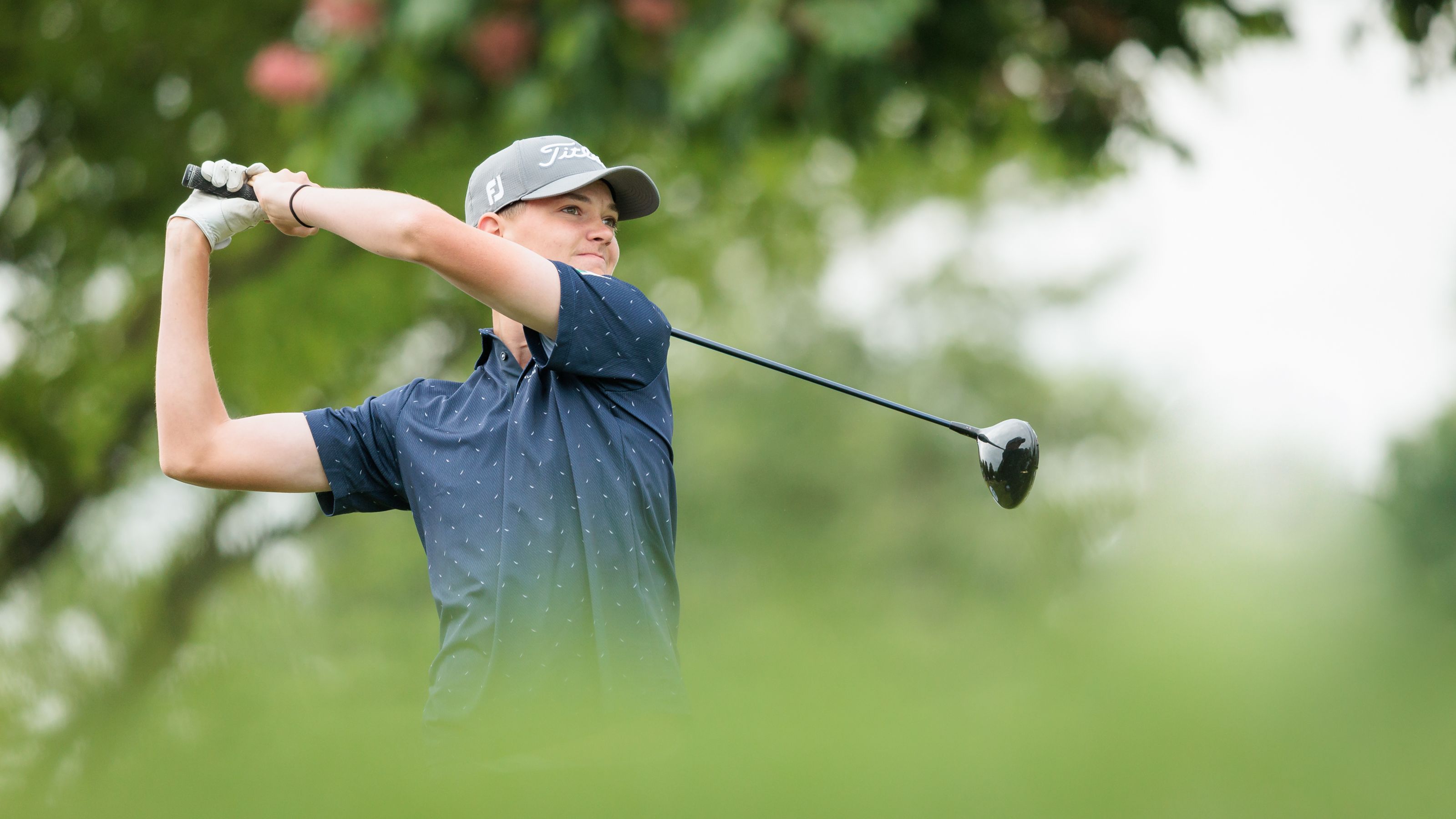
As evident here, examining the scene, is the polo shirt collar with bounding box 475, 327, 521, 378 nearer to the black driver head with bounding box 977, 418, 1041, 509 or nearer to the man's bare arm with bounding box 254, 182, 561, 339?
the man's bare arm with bounding box 254, 182, 561, 339

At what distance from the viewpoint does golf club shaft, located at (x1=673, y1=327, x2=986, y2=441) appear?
2480mm

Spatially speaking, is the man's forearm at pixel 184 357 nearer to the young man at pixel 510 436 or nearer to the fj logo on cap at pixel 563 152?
the young man at pixel 510 436

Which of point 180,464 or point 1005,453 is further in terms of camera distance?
point 1005,453

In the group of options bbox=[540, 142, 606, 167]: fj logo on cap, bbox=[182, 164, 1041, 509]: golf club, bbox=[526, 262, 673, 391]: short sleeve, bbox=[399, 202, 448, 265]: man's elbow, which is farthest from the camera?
Answer: bbox=[182, 164, 1041, 509]: golf club

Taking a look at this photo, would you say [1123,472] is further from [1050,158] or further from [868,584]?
[868,584]

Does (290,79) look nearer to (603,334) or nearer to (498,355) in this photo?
(498,355)

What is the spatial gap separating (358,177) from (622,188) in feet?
11.4

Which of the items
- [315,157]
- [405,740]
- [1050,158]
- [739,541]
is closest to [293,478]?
[405,740]

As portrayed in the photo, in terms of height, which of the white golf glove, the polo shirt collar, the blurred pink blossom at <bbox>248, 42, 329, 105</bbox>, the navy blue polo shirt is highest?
the blurred pink blossom at <bbox>248, 42, 329, 105</bbox>

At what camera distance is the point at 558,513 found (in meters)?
2.12

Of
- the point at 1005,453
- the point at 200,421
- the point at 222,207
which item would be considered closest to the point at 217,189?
the point at 222,207

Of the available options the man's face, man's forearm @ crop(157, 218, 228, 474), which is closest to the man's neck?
the man's face

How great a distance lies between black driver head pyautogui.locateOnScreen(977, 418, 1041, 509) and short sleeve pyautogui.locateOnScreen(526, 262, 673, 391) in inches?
27.7

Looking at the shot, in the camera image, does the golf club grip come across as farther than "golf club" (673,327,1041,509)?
No
